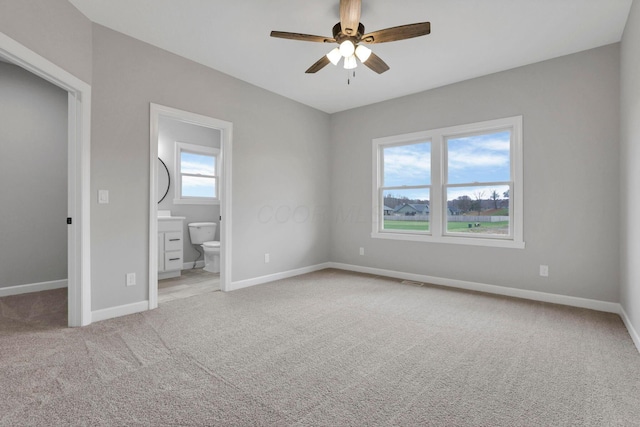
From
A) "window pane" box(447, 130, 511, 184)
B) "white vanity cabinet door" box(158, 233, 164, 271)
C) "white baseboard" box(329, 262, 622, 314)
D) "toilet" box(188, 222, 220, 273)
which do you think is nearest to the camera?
"white baseboard" box(329, 262, 622, 314)

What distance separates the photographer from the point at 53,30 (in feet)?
7.94

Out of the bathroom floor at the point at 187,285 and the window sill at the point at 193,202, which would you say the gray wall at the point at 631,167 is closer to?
the bathroom floor at the point at 187,285

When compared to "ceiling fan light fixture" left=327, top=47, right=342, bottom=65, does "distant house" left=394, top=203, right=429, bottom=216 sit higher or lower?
lower

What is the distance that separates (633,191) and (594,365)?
1.46 metres

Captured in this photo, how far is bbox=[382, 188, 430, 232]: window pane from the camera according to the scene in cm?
463

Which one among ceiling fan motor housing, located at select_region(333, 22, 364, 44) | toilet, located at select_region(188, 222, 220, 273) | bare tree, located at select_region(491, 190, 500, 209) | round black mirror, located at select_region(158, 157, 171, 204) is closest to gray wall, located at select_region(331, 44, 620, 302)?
bare tree, located at select_region(491, 190, 500, 209)

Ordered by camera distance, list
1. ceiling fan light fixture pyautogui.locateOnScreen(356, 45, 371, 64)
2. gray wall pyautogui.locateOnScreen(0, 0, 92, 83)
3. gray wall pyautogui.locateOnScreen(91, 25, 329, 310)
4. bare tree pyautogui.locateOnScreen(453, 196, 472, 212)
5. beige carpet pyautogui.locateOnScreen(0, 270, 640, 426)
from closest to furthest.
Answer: beige carpet pyautogui.locateOnScreen(0, 270, 640, 426), gray wall pyautogui.locateOnScreen(0, 0, 92, 83), ceiling fan light fixture pyautogui.locateOnScreen(356, 45, 371, 64), gray wall pyautogui.locateOnScreen(91, 25, 329, 310), bare tree pyautogui.locateOnScreen(453, 196, 472, 212)

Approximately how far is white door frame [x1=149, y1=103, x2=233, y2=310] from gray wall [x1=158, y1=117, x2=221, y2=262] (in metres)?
1.72

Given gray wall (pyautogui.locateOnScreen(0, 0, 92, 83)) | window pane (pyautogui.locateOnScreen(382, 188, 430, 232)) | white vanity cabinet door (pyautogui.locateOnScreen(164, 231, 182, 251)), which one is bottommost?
white vanity cabinet door (pyautogui.locateOnScreen(164, 231, 182, 251))

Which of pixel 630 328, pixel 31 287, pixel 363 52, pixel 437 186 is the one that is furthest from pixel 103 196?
pixel 630 328

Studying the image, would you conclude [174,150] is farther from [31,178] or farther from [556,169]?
[556,169]

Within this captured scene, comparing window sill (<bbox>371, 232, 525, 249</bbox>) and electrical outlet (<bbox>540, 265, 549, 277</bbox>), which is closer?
electrical outlet (<bbox>540, 265, 549, 277</bbox>)

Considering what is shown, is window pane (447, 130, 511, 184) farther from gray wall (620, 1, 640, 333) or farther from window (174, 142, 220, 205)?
window (174, 142, 220, 205)

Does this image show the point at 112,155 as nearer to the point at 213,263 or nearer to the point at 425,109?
the point at 213,263
